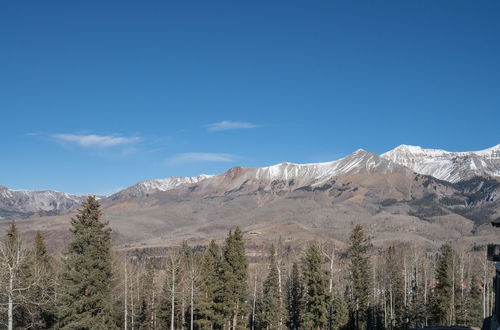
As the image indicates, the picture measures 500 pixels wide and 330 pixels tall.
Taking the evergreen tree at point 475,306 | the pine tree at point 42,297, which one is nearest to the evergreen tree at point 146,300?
the pine tree at point 42,297

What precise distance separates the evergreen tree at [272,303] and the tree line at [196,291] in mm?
138

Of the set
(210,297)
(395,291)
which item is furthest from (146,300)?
(395,291)

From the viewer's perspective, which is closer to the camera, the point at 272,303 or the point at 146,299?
the point at 272,303

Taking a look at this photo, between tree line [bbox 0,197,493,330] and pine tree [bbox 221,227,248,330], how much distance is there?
0.11 metres

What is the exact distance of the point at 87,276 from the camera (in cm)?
3462

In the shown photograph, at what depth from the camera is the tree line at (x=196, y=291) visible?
114ft

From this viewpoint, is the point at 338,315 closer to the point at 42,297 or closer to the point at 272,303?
the point at 272,303

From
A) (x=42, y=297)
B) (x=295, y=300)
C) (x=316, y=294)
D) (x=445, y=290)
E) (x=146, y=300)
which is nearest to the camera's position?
(x=42, y=297)

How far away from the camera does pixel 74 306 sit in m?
34.3

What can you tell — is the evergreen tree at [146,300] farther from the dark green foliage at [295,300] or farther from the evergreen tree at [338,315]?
the evergreen tree at [338,315]

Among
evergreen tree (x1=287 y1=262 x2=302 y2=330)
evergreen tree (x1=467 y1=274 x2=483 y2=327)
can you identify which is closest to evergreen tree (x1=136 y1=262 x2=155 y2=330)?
evergreen tree (x1=287 y1=262 x2=302 y2=330)

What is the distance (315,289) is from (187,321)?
20422 mm

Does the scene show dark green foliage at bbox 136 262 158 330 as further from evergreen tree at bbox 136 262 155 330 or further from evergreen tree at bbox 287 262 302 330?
evergreen tree at bbox 287 262 302 330

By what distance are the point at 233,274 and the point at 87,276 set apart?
1720 cm
